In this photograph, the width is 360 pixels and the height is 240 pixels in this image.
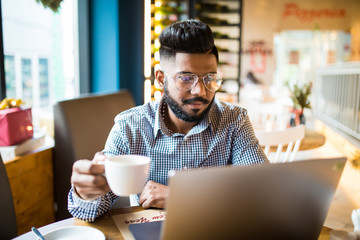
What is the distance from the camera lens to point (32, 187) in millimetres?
2150

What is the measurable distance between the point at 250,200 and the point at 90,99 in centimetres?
165

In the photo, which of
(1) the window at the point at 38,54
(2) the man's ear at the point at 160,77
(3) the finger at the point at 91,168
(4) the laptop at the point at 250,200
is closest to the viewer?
(4) the laptop at the point at 250,200

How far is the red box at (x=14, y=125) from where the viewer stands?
1.91 m

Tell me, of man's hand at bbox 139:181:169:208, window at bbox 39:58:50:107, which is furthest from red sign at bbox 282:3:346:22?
man's hand at bbox 139:181:169:208

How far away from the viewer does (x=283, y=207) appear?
710 millimetres

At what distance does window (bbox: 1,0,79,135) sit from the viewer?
8.57 feet

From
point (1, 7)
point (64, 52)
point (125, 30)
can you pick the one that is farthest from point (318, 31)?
point (1, 7)

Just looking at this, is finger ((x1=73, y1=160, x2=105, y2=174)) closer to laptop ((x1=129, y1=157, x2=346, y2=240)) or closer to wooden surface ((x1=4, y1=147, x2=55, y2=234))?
laptop ((x1=129, y1=157, x2=346, y2=240))

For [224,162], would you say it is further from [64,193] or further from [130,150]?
[64,193]

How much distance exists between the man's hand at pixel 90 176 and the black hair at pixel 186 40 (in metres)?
0.69

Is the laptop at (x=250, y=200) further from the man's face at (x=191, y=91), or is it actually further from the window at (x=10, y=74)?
the window at (x=10, y=74)

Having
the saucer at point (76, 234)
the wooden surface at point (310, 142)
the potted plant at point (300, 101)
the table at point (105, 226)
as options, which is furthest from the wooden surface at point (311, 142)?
the saucer at point (76, 234)

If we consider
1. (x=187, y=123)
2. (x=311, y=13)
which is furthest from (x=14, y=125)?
(x=311, y=13)

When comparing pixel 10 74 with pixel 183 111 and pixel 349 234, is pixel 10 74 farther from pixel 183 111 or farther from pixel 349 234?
pixel 349 234
